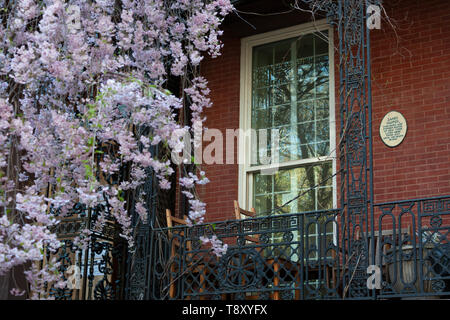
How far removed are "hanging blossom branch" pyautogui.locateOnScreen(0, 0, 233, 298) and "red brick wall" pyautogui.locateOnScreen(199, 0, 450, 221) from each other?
2171mm

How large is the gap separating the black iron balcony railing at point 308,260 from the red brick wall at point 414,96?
1.42 ft

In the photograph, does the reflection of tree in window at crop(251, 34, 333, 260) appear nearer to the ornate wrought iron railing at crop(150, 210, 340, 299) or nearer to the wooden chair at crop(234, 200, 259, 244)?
the wooden chair at crop(234, 200, 259, 244)

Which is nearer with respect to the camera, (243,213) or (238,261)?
(238,261)

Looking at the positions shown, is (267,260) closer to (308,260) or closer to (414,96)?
(308,260)

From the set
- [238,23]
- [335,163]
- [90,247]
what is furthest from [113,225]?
[238,23]

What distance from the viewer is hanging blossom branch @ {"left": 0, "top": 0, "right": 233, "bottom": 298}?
6953 mm

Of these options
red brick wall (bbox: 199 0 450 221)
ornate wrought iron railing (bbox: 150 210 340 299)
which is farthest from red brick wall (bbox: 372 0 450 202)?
ornate wrought iron railing (bbox: 150 210 340 299)

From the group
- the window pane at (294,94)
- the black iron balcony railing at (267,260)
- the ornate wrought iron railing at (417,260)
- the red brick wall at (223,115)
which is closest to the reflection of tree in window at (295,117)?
the window pane at (294,94)

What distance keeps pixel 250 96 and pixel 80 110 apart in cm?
293

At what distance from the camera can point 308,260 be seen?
6949 mm

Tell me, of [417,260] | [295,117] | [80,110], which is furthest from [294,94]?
[417,260]

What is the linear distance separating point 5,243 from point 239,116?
3993 millimetres

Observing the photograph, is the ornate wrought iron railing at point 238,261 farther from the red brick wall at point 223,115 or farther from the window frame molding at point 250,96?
the window frame molding at point 250,96
